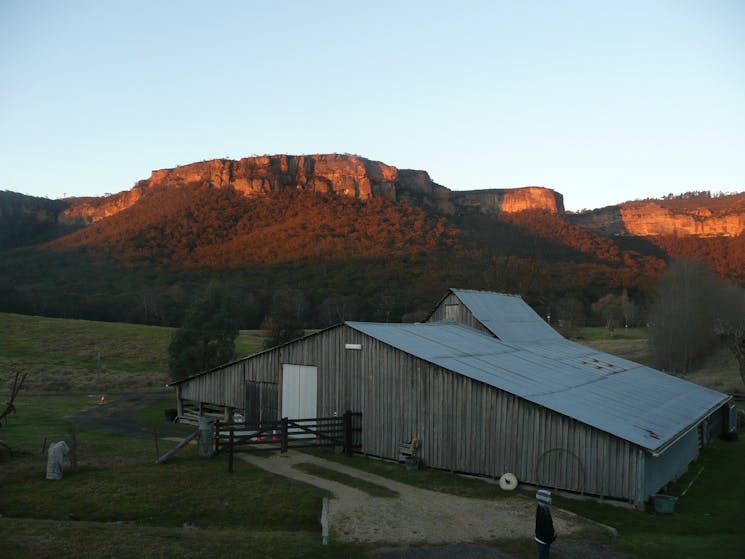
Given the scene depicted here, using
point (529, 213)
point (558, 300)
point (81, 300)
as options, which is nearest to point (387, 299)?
point (558, 300)

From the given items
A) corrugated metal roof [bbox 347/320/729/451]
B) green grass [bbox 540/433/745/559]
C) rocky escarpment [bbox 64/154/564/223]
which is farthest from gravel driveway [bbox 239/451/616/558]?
rocky escarpment [bbox 64/154/564/223]

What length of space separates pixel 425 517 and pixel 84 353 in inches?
2235

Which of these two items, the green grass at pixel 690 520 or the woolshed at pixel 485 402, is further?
the woolshed at pixel 485 402

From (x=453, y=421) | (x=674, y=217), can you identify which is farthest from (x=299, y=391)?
(x=674, y=217)

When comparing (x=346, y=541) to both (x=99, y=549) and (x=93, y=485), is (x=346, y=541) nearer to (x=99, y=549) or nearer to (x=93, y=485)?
(x=99, y=549)

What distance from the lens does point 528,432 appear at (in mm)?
17750

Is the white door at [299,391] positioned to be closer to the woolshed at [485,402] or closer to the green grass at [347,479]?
the woolshed at [485,402]

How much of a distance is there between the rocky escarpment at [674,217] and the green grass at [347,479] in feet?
455

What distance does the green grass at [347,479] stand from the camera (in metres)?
16.6

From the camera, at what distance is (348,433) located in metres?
22.1

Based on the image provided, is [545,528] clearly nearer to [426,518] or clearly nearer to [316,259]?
[426,518]

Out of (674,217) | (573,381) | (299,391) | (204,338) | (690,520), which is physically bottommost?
(690,520)

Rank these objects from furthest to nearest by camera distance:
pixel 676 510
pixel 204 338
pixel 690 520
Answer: pixel 204 338 < pixel 676 510 < pixel 690 520

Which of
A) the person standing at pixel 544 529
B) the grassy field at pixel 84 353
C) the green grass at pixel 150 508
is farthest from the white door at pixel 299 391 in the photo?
the grassy field at pixel 84 353
